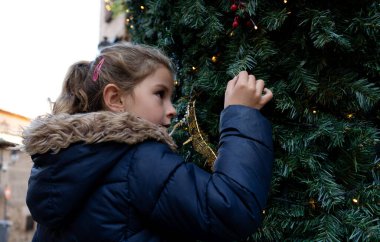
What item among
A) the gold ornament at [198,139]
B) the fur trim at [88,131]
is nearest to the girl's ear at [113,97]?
the fur trim at [88,131]

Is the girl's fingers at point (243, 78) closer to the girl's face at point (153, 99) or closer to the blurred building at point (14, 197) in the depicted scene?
the girl's face at point (153, 99)

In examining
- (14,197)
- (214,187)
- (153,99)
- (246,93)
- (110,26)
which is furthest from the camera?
(14,197)

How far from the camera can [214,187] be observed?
31.6 inches

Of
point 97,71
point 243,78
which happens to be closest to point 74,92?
point 97,71

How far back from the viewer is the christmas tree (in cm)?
103

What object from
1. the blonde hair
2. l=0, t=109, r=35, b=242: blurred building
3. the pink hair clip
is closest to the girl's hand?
the blonde hair

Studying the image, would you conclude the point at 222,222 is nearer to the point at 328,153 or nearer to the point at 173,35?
the point at 328,153

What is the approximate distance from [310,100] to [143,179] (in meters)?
0.57

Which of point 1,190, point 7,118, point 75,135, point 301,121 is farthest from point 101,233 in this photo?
point 1,190

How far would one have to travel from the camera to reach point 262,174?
0.84 meters

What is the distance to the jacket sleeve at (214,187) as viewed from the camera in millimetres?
793

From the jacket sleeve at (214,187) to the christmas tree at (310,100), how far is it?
0.26m

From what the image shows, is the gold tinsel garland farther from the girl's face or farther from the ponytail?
the ponytail

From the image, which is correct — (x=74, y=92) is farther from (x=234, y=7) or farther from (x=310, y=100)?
(x=310, y=100)
